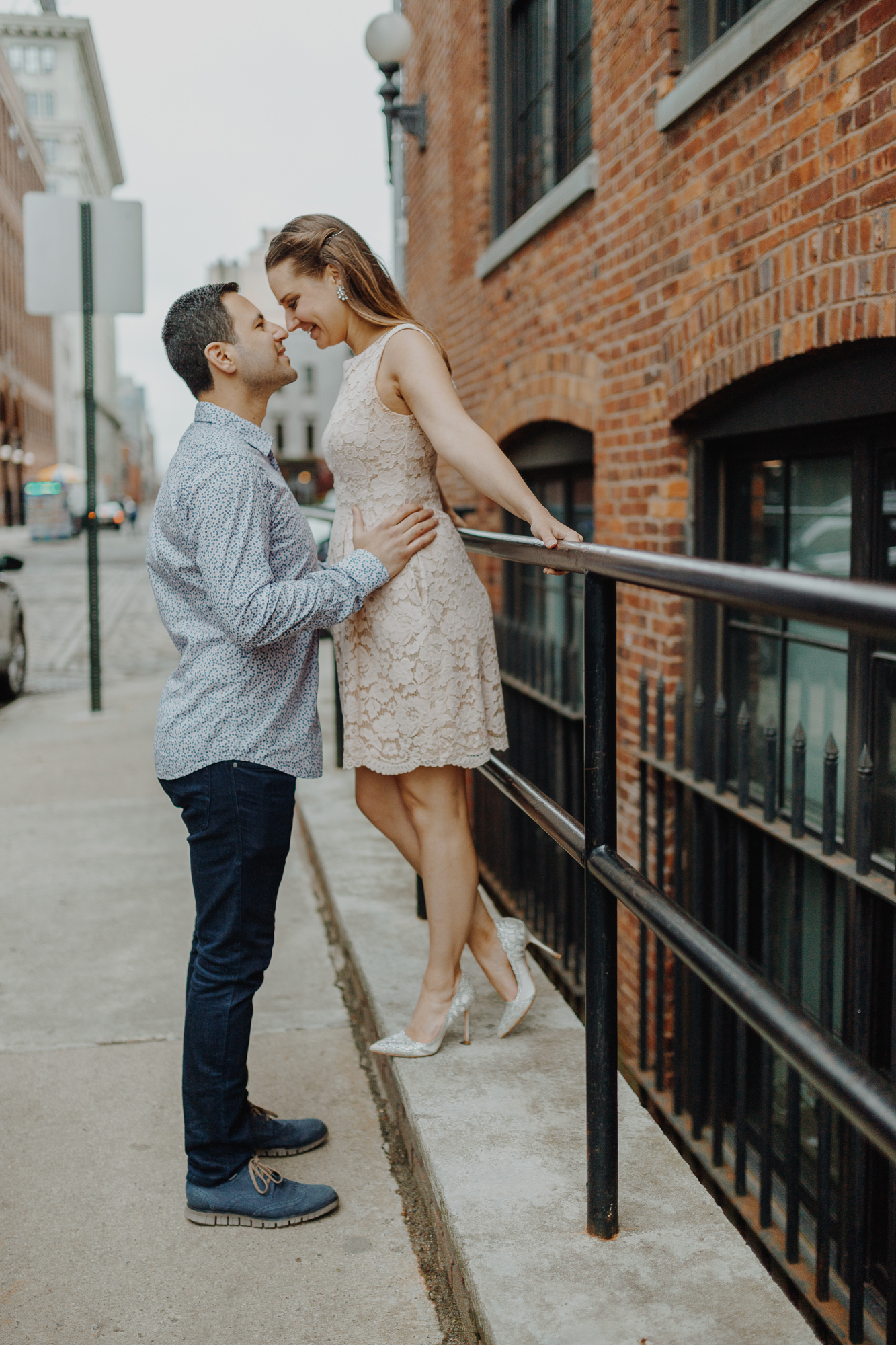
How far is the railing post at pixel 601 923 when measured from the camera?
1896mm

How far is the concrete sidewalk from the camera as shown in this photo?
2.14 metres

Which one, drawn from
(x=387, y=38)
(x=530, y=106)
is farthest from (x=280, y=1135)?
(x=387, y=38)

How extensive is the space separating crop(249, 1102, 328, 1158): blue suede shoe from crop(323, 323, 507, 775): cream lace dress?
2.59 ft

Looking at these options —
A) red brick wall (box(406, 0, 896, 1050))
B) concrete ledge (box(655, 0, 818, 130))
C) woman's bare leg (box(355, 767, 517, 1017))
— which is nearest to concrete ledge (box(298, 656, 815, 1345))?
woman's bare leg (box(355, 767, 517, 1017))

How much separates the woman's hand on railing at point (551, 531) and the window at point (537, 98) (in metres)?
3.82

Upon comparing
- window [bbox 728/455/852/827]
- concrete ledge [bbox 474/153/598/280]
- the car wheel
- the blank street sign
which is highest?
the blank street sign

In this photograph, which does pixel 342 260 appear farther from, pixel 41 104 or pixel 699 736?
pixel 41 104

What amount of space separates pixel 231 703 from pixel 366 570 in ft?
1.24

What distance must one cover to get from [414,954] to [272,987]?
0.52 metres

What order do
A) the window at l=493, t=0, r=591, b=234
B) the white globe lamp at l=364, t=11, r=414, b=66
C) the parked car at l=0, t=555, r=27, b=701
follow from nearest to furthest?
the window at l=493, t=0, r=591, b=234 → the white globe lamp at l=364, t=11, r=414, b=66 → the parked car at l=0, t=555, r=27, b=701

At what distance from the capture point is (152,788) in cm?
640

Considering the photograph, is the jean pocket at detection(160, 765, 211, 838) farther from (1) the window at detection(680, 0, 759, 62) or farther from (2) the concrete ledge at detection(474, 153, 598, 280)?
(2) the concrete ledge at detection(474, 153, 598, 280)

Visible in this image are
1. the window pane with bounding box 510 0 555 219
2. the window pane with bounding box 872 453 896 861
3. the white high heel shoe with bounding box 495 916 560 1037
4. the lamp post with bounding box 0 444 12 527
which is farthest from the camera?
the lamp post with bounding box 0 444 12 527

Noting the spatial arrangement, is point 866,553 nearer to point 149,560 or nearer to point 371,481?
point 371,481
